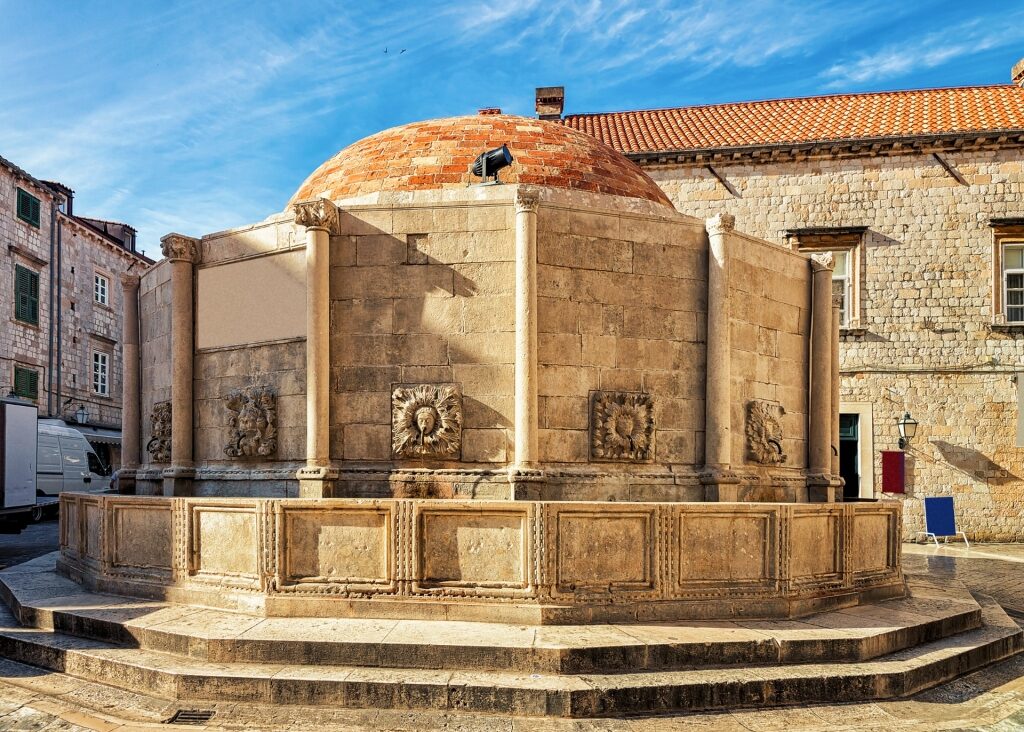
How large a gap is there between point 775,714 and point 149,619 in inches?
215

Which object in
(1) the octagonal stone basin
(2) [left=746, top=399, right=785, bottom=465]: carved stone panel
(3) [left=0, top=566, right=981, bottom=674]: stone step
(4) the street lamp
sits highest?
(2) [left=746, top=399, right=785, bottom=465]: carved stone panel

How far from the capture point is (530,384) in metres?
8.20

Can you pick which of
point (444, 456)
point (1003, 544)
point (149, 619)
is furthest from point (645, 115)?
point (149, 619)

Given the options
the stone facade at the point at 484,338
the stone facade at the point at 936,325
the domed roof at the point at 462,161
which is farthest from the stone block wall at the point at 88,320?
the stone facade at the point at 936,325

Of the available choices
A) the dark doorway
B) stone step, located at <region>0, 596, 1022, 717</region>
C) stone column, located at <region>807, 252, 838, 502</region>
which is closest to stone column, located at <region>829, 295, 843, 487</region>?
stone column, located at <region>807, 252, 838, 502</region>

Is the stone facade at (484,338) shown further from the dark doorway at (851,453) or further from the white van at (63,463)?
the white van at (63,463)

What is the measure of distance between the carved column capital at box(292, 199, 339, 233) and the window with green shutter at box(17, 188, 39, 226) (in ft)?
81.3

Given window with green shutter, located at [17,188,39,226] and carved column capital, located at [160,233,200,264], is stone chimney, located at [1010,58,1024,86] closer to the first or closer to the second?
carved column capital, located at [160,233,200,264]

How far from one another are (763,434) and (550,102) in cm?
1922

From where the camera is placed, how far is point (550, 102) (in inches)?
Result: 1030

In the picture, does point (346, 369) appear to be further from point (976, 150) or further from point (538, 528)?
point (976, 150)

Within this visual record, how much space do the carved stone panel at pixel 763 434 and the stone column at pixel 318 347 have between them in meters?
4.82

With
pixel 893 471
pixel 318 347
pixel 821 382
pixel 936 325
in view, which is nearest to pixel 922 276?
pixel 936 325

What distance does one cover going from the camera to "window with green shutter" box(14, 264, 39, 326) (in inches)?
1101
